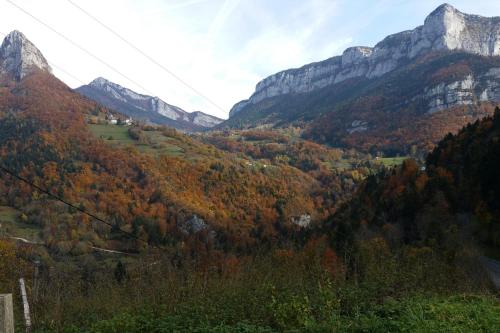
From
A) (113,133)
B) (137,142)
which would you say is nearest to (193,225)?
(137,142)

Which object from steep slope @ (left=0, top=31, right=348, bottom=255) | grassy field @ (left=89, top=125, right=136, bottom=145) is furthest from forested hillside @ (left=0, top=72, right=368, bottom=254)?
grassy field @ (left=89, top=125, right=136, bottom=145)

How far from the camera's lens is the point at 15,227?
320 ft

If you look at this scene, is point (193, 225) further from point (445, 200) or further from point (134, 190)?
point (445, 200)

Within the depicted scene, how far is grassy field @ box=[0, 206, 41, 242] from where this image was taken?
91787mm

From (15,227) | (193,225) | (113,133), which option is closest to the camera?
(15,227)

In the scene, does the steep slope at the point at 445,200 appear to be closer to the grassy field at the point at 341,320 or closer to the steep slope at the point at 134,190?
the grassy field at the point at 341,320

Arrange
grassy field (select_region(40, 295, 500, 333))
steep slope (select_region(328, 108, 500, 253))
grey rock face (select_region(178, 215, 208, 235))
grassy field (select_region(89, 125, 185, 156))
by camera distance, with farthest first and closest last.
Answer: grassy field (select_region(89, 125, 185, 156)), grey rock face (select_region(178, 215, 208, 235)), steep slope (select_region(328, 108, 500, 253)), grassy field (select_region(40, 295, 500, 333))

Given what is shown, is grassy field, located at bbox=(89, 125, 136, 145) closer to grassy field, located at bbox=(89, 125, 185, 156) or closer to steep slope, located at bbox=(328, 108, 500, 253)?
grassy field, located at bbox=(89, 125, 185, 156)

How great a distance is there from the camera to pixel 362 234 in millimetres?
50656

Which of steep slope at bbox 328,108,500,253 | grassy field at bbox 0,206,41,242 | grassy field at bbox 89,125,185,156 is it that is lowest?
grassy field at bbox 0,206,41,242

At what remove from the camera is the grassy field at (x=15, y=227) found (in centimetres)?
9179

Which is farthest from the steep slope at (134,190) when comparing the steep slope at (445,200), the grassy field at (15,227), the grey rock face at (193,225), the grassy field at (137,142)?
the steep slope at (445,200)

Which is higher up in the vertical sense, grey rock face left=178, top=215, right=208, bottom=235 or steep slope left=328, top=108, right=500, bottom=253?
steep slope left=328, top=108, right=500, bottom=253

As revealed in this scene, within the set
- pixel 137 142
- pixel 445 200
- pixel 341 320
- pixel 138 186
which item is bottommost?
pixel 341 320
